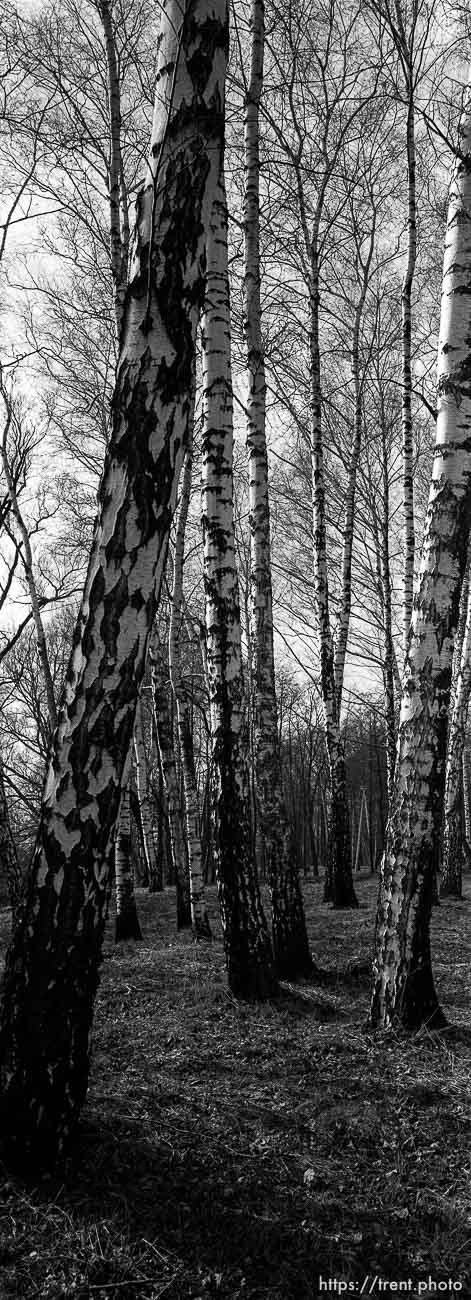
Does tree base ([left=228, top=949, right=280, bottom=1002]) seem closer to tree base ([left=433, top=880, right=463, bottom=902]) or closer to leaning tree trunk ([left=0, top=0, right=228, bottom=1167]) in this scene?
leaning tree trunk ([left=0, top=0, right=228, bottom=1167])

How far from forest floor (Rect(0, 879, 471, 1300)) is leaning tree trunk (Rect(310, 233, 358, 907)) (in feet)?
19.1

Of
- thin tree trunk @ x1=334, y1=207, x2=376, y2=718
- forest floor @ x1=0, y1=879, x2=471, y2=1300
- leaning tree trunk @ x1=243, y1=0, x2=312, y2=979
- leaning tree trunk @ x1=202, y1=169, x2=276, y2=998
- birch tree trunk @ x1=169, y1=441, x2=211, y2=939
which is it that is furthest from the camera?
thin tree trunk @ x1=334, y1=207, x2=376, y2=718

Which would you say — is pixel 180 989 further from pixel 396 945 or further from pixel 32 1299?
pixel 32 1299

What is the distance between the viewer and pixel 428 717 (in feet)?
13.4

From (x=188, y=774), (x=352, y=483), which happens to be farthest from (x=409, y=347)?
(x=188, y=774)

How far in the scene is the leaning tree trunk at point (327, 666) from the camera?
9094mm

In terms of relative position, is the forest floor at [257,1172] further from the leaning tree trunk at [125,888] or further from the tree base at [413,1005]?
the leaning tree trunk at [125,888]

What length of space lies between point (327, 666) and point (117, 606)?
7.57 m

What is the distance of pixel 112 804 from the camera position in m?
2.60

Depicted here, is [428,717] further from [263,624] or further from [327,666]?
→ [327,666]

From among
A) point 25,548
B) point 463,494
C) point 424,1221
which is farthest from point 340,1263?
point 25,548

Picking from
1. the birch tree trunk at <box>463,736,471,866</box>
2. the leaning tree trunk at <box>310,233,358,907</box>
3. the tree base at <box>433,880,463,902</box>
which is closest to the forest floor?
the leaning tree trunk at <box>310,233,358,907</box>

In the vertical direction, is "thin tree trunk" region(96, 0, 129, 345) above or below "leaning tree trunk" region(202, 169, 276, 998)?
above

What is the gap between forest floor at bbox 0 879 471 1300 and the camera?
7.08ft
